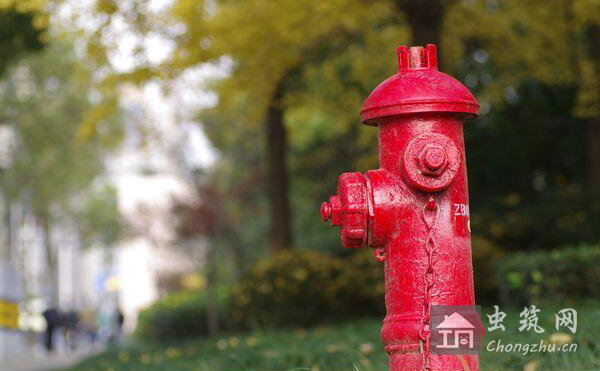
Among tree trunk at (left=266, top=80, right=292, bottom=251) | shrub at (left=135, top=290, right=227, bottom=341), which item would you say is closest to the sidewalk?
shrub at (left=135, top=290, right=227, bottom=341)

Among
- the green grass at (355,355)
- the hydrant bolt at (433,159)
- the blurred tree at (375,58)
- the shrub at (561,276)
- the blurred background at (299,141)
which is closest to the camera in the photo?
the hydrant bolt at (433,159)

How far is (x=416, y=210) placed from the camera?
3.70 m

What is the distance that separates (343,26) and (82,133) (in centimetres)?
427

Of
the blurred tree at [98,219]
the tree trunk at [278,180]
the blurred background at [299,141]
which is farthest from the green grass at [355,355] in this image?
the blurred tree at [98,219]

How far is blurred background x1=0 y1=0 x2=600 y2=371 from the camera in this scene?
34.7 feet

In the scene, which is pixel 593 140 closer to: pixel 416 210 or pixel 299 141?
pixel 299 141

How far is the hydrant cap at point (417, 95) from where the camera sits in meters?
3.69

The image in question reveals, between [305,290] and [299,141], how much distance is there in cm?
941

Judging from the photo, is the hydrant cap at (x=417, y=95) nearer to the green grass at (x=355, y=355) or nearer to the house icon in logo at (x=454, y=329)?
the house icon in logo at (x=454, y=329)

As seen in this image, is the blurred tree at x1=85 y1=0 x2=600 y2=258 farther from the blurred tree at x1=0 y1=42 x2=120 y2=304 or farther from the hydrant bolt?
the blurred tree at x1=0 y1=42 x2=120 y2=304

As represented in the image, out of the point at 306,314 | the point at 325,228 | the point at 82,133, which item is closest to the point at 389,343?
the point at 306,314

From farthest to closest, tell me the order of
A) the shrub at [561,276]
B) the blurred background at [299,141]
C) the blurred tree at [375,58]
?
the blurred tree at [375,58] → the blurred background at [299,141] → the shrub at [561,276]

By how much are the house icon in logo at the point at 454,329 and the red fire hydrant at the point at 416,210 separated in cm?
5

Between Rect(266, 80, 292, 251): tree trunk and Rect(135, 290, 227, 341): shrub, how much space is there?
4313 mm
